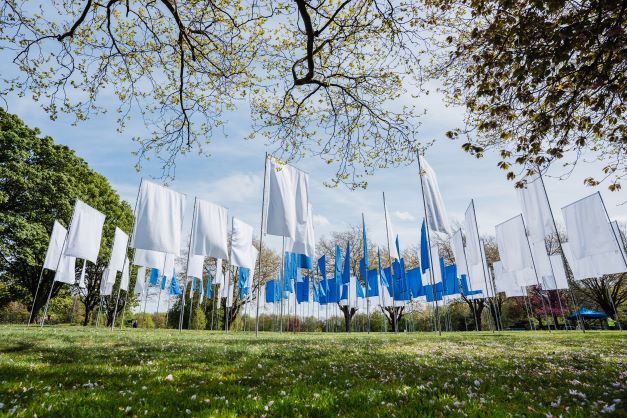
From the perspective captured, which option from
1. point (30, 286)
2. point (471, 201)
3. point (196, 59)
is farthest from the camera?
point (30, 286)

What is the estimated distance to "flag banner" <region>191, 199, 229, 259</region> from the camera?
20.5 m

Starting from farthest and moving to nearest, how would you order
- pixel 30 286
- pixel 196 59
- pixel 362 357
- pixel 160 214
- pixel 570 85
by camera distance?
1. pixel 30 286
2. pixel 160 214
3. pixel 196 59
4. pixel 362 357
5. pixel 570 85

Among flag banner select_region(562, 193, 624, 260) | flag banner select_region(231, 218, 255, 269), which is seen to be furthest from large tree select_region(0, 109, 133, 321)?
flag banner select_region(562, 193, 624, 260)

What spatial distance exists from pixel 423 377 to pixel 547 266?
67.3 feet

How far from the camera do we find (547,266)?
22.1 m

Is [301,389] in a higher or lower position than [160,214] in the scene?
lower

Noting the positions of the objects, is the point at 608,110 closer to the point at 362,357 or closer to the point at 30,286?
the point at 362,357

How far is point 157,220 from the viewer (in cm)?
1812

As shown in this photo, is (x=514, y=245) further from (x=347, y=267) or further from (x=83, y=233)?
(x=83, y=233)

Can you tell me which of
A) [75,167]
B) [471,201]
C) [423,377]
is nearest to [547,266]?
[471,201]

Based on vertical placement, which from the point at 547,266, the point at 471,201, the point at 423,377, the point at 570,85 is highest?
the point at 471,201

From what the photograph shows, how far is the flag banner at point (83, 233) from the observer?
60.6 ft

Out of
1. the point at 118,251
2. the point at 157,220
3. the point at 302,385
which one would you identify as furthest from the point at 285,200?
the point at 118,251

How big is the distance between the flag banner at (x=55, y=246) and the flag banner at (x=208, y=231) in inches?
408
